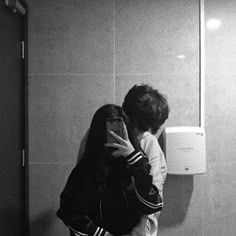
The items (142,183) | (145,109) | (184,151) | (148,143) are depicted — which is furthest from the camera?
(184,151)

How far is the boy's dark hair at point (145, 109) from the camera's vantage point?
4.80 ft

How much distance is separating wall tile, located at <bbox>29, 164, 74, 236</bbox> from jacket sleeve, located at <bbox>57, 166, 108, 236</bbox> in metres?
0.68

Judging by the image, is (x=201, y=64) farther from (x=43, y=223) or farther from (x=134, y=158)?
(x=43, y=223)

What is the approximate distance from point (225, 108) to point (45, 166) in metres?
1.15

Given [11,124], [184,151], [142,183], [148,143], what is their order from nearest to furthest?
[142,183], [148,143], [11,124], [184,151]

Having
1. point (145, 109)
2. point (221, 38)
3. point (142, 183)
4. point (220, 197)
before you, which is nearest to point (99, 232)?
point (142, 183)

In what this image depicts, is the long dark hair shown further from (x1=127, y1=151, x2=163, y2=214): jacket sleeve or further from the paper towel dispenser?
the paper towel dispenser

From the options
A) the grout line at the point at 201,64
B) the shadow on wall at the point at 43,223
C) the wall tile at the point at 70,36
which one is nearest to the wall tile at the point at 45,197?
the shadow on wall at the point at 43,223

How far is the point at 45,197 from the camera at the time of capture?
200cm

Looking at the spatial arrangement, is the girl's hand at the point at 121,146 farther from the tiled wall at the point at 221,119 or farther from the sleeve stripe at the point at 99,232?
the tiled wall at the point at 221,119

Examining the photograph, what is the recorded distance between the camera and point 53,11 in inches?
78.1

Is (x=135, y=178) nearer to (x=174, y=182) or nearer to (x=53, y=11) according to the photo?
(x=174, y=182)

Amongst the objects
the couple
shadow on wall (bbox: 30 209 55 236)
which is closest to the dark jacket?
the couple

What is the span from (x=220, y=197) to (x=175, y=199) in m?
0.28
